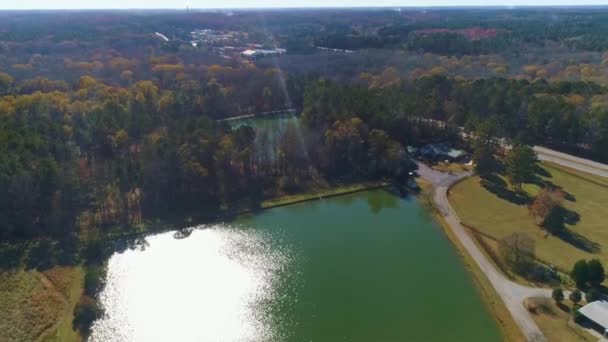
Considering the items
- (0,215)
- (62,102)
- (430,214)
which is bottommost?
(430,214)

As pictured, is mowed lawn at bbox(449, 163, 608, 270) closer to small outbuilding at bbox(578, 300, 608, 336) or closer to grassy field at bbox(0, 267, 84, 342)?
small outbuilding at bbox(578, 300, 608, 336)

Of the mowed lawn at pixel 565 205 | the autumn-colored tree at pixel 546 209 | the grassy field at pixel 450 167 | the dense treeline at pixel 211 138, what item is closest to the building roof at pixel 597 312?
the mowed lawn at pixel 565 205

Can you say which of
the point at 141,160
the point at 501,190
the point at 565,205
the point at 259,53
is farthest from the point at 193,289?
the point at 259,53

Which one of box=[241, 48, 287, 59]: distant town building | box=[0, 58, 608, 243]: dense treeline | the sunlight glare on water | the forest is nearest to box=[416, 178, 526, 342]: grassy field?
the forest

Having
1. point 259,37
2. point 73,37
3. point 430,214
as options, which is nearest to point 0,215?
point 430,214

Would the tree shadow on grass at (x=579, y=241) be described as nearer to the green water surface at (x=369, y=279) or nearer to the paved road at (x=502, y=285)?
the paved road at (x=502, y=285)

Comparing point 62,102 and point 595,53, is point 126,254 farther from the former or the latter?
point 595,53

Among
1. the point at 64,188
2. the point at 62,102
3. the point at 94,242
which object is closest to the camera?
the point at 94,242
